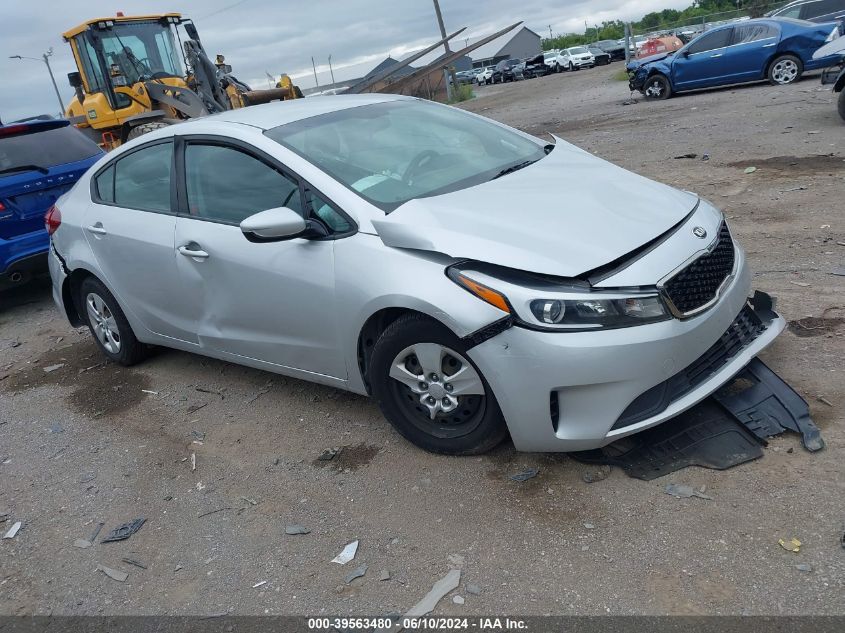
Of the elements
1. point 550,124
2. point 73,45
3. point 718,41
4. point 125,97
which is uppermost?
point 73,45

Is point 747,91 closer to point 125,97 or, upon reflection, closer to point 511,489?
point 125,97

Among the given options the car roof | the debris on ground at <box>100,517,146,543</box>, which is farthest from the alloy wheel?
the debris on ground at <box>100,517,146,543</box>

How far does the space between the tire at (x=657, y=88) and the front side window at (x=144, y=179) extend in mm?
15453

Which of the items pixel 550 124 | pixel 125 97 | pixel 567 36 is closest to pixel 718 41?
pixel 550 124

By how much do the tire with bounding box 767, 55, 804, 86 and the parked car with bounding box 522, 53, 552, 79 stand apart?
3105 cm

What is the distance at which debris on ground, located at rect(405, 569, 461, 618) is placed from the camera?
2771mm

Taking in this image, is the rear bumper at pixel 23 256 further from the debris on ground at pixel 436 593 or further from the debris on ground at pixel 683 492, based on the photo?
the debris on ground at pixel 683 492

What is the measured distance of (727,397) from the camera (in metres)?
3.59

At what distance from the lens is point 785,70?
1574cm

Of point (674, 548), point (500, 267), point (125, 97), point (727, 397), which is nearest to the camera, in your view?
point (674, 548)

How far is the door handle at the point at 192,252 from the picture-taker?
4.27 meters

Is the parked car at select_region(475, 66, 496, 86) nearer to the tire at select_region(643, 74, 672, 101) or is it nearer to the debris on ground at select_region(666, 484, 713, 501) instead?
the tire at select_region(643, 74, 672, 101)

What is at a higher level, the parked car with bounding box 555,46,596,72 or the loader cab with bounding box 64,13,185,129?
the loader cab with bounding box 64,13,185,129

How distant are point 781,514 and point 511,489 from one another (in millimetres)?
1097
